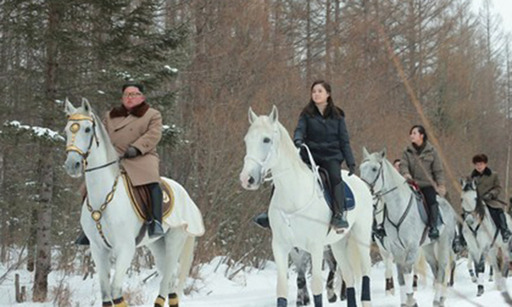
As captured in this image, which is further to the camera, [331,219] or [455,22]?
[331,219]

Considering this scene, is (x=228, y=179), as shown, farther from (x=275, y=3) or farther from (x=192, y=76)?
(x=275, y=3)

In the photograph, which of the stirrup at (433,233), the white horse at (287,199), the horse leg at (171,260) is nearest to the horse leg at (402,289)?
the stirrup at (433,233)

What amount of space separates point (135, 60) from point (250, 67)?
6652 mm

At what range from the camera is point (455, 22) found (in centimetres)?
490

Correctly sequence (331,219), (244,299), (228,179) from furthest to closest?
(228,179), (244,299), (331,219)

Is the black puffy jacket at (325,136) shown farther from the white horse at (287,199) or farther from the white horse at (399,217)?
the white horse at (399,217)

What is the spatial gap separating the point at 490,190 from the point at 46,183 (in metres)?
9.75

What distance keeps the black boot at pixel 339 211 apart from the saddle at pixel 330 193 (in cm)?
6

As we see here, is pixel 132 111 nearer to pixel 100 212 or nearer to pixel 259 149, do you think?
pixel 100 212

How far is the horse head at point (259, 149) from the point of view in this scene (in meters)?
6.11

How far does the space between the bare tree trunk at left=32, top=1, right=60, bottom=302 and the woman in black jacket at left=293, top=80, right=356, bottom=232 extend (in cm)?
689

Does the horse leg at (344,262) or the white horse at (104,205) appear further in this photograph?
the horse leg at (344,262)

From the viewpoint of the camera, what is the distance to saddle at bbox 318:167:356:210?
722 cm

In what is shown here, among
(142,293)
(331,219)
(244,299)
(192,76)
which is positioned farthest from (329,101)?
(192,76)
